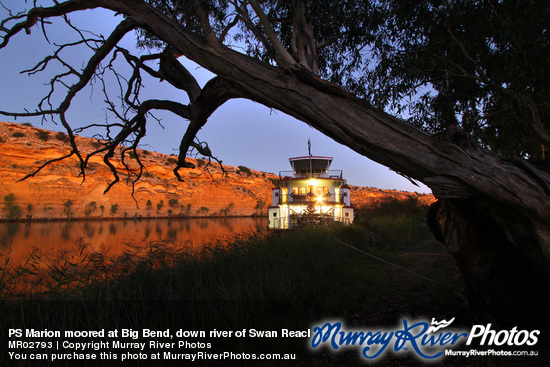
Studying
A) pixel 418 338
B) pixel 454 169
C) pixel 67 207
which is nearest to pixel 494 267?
pixel 418 338

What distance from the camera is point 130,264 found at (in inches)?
163

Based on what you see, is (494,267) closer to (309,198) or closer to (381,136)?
(381,136)

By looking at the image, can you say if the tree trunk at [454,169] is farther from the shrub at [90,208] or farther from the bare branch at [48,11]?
the shrub at [90,208]

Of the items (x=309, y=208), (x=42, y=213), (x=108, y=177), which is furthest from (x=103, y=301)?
(x=108, y=177)

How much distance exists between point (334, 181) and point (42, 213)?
29.1 meters

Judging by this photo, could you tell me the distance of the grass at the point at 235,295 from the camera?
244cm

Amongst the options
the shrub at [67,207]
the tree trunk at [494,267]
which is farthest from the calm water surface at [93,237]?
the shrub at [67,207]

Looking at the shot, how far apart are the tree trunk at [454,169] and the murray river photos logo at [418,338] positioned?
8.5 inches

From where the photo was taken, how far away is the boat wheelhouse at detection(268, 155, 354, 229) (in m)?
12.1

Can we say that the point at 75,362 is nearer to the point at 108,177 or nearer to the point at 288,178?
the point at 288,178

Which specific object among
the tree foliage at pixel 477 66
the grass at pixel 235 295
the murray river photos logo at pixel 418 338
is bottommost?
the murray river photos logo at pixel 418 338

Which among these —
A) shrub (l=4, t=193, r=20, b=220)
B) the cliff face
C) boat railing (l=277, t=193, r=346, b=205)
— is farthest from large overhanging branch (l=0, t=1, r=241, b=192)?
shrub (l=4, t=193, r=20, b=220)

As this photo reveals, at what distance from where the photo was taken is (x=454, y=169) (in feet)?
6.66

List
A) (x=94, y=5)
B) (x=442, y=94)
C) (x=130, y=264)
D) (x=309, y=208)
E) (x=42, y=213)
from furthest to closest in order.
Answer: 1. (x=42, y=213)
2. (x=309, y=208)
3. (x=442, y=94)
4. (x=130, y=264)
5. (x=94, y=5)
